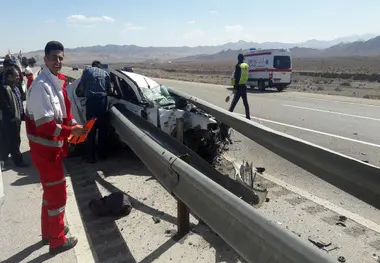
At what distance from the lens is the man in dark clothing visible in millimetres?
6559

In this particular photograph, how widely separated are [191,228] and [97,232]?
100cm

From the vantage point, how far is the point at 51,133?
3.33 m

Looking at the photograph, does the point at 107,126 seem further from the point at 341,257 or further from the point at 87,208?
the point at 341,257

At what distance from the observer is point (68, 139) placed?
378cm

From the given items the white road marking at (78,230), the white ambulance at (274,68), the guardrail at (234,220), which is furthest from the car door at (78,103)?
the white ambulance at (274,68)

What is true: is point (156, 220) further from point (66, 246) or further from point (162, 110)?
point (162, 110)

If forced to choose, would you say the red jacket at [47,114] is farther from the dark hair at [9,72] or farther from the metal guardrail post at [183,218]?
the dark hair at [9,72]

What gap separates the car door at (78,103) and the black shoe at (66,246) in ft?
12.5

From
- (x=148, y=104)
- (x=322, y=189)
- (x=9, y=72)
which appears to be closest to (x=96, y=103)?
(x=148, y=104)

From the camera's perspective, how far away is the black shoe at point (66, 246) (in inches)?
139

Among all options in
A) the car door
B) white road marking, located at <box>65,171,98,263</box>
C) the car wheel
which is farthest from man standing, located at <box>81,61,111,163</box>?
the car wheel

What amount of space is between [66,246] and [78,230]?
424mm

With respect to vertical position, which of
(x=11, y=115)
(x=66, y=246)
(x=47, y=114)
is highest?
(x=47, y=114)

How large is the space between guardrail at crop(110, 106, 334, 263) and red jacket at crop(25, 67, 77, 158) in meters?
0.97
